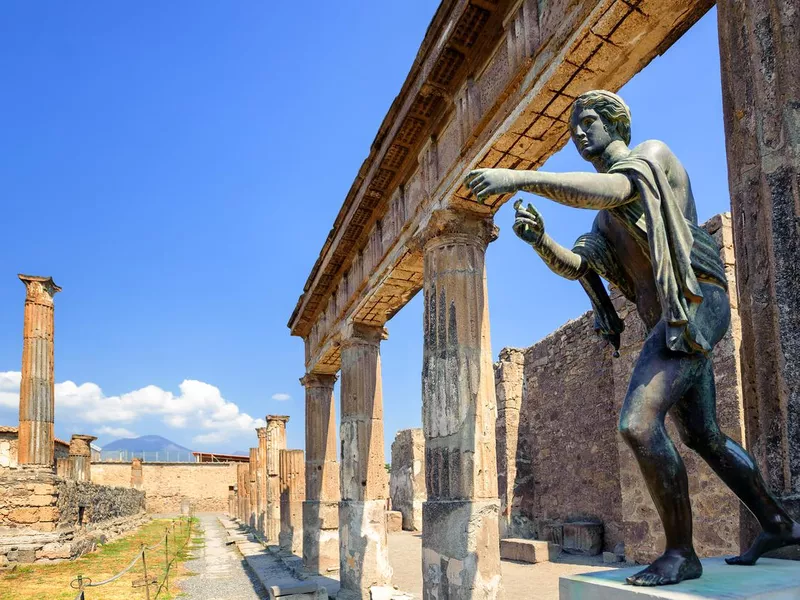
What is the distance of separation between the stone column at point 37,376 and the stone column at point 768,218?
18599mm

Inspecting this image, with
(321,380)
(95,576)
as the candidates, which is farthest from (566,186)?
(95,576)

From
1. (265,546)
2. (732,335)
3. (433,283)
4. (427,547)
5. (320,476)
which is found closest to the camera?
(427,547)

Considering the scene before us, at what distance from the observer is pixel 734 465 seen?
2.50 meters

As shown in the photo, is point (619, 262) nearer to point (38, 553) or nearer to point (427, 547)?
point (427, 547)

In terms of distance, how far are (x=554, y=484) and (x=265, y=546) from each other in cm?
872

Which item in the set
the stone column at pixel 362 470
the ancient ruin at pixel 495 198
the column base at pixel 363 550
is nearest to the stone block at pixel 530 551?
the stone column at pixel 362 470

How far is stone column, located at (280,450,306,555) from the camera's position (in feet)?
58.6

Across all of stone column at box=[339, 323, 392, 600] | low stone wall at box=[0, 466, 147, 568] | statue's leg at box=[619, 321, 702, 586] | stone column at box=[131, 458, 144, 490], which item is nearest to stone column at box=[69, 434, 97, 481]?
low stone wall at box=[0, 466, 147, 568]

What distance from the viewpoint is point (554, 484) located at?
51.3ft

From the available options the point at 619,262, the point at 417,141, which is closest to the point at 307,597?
the point at 417,141

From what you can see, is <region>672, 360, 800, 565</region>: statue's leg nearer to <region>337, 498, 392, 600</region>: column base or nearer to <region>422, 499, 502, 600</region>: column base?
<region>422, 499, 502, 600</region>: column base

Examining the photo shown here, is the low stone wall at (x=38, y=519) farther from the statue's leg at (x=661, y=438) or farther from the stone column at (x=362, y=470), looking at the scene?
the statue's leg at (x=661, y=438)

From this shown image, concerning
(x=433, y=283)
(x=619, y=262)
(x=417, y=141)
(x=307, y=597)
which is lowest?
(x=307, y=597)

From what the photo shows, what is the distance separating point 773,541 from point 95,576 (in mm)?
13867
